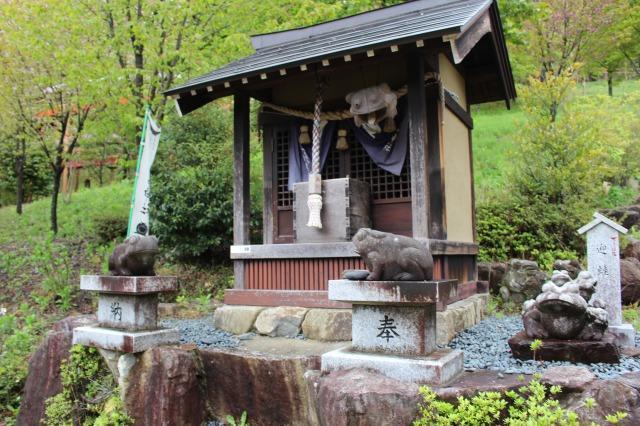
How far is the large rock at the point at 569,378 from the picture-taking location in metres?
3.61

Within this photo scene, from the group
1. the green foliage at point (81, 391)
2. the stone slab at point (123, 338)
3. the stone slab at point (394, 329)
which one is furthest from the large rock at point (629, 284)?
the green foliage at point (81, 391)

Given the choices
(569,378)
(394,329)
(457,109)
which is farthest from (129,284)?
(457,109)

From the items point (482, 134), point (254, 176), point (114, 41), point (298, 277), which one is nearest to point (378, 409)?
point (298, 277)

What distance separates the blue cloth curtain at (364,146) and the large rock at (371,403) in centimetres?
387

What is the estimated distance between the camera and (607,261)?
18.2 ft

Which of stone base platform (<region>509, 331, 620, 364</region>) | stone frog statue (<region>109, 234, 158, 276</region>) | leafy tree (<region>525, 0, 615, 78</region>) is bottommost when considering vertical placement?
stone base platform (<region>509, 331, 620, 364</region>)

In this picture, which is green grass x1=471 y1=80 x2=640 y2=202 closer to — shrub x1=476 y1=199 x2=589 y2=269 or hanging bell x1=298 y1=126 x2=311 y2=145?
shrub x1=476 y1=199 x2=589 y2=269

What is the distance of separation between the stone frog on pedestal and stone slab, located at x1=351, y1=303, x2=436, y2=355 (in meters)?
1.31

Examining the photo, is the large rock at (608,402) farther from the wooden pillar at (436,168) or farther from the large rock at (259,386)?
the wooden pillar at (436,168)

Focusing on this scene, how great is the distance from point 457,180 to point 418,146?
2.21 m

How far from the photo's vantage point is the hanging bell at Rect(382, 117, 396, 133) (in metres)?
7.06

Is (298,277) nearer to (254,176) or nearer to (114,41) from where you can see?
(254,176)

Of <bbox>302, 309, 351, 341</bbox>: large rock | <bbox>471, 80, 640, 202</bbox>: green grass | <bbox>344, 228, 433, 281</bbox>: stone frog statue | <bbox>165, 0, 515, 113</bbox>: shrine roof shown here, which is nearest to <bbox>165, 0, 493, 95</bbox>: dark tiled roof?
<bbox>165, 0, 515, 113</bbox>: shrine roof

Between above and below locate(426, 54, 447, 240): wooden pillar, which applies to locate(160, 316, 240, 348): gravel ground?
below
